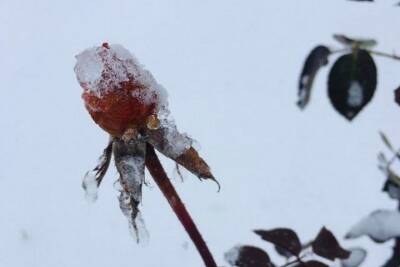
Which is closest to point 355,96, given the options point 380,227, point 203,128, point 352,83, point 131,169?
point 352,83

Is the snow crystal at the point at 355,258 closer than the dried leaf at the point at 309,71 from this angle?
No

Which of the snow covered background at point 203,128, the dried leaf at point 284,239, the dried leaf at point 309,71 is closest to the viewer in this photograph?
the dried leaf at point 309,71

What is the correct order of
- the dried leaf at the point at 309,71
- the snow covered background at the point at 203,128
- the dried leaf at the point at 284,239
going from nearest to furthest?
the dried leaf at the point at 309,71, the dried leaf at the point at 284,239, the snow covered background at the point at 203,128

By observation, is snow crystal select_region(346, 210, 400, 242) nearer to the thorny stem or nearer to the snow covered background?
the thorny stem

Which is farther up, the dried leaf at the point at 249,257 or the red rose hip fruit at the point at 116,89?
the red rose hip fruit at the point at 116,89

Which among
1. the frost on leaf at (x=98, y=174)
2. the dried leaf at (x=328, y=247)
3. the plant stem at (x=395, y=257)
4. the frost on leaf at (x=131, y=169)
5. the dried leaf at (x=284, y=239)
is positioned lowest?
the plant stem at (x=395, y=257)

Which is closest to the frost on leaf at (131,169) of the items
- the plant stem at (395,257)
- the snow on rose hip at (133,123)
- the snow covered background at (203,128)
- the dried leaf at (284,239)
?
the snow on rose hip at (133,123)

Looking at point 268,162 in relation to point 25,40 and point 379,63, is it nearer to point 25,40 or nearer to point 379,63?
point 379,63

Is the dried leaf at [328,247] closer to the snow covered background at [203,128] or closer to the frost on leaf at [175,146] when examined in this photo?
the frost on leaf at [175,146]
